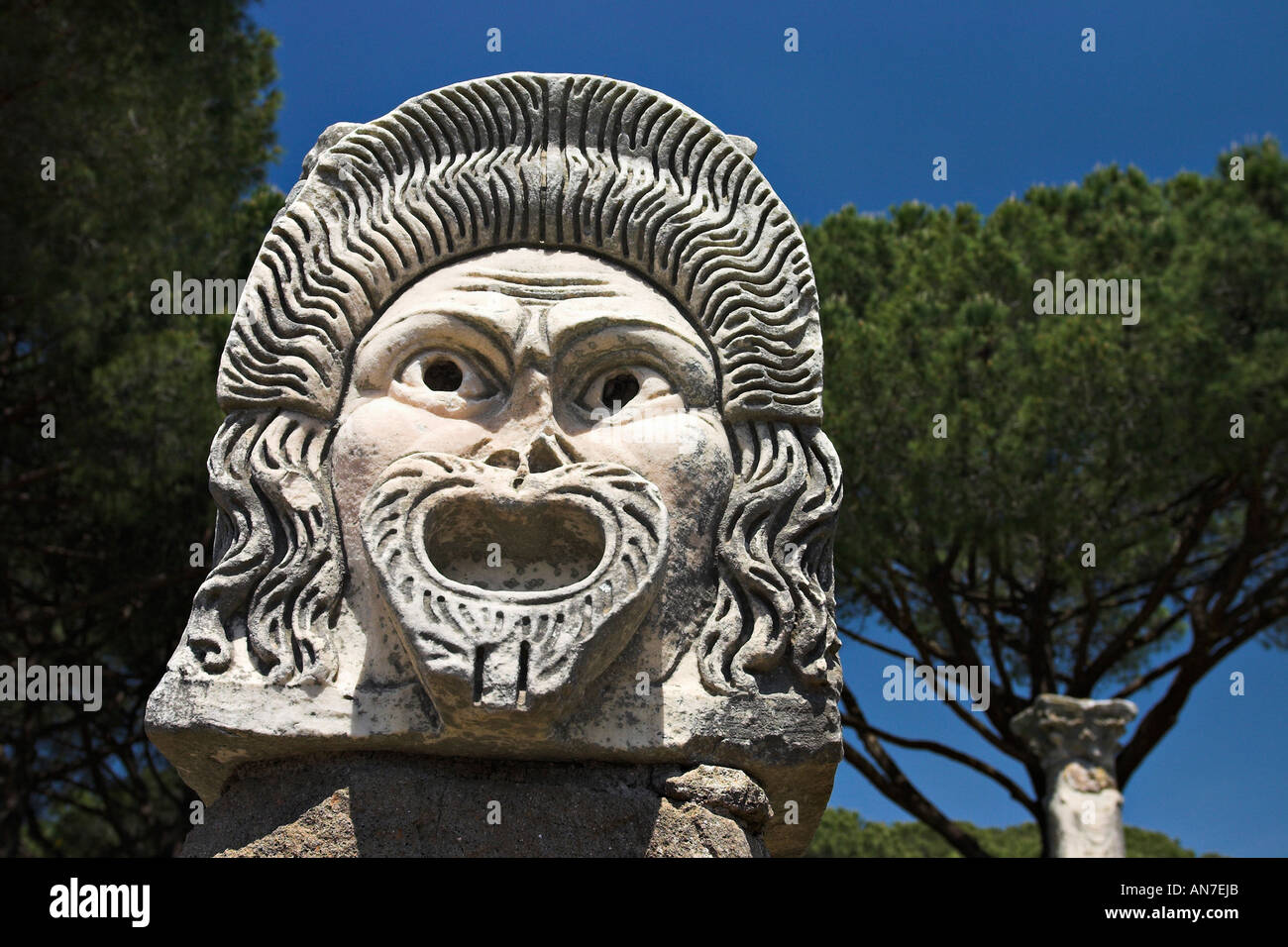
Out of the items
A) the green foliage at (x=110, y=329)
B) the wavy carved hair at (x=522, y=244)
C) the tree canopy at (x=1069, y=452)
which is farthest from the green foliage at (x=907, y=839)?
the wavy carved hair at (x=522, y=244)

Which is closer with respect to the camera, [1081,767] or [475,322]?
[475,322]

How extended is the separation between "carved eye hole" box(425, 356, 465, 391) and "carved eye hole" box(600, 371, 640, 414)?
354 millimetres

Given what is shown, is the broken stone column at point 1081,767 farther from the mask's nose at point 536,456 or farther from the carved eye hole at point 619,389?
the mask's nose at point 536,456

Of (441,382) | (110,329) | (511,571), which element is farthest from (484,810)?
(110,329)

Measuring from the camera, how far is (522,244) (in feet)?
10.9

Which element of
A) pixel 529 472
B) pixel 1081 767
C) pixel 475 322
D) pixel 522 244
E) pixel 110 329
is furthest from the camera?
pixel 110 329

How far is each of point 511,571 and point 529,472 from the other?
0.75ft

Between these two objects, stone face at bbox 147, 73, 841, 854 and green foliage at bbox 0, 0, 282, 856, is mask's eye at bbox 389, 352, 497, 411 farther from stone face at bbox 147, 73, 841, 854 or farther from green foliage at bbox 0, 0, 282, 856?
green foliage at bbox 0, 0, 282, 856

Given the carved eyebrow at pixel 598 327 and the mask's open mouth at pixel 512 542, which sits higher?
the carved eyebrow at pixel 598 327

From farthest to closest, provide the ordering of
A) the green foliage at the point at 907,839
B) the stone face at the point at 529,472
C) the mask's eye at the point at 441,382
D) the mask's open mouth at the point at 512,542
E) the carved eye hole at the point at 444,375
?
1. the green foliage at the point at 907,839
2. the carved eye hole at the point at 444,375
3. the mask's eye at the point at 441,382
4. the mask's open mouth at the point at 512,542
5. the stone face at the point at 529,472

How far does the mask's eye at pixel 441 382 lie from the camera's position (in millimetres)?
3014

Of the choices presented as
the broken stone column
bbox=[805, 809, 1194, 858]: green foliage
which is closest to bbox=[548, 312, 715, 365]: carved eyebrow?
the broken stone column

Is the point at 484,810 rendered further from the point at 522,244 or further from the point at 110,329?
the point at 110,329

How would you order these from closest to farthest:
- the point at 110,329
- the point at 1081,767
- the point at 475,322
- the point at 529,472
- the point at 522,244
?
1. the point at 529,472
2. the point at 475,322
3. the point at 522,244
4. the point at 1081,767
5. the point at 110,329
